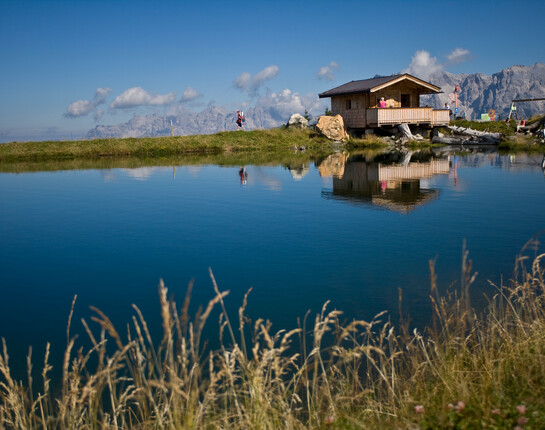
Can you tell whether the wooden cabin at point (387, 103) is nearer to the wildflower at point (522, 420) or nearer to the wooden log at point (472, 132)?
the wooden log at point (472, 132)

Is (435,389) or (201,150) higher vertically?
(201,150)

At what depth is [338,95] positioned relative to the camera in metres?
53.0

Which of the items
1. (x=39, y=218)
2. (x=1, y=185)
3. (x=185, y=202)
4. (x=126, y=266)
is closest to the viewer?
(x=126, y=266)

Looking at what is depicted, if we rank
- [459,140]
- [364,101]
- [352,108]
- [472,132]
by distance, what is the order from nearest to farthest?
[472,132], [459,140], [364,101], [352,108]

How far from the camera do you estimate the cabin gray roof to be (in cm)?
4828

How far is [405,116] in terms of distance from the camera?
49156 mm

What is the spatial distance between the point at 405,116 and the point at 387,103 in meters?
3.49

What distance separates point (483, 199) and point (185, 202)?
11508mm

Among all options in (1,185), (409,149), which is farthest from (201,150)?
(1,185)

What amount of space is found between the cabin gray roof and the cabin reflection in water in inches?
694

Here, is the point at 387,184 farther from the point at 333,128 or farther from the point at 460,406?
the point at 333,128

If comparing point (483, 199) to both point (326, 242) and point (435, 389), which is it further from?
point (435, 389)

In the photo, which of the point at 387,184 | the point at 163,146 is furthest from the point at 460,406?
the point at 163,146

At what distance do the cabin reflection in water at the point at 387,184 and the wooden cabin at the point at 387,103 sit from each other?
16.8m
